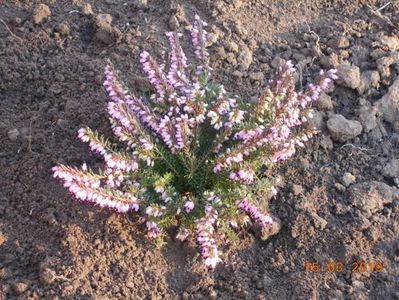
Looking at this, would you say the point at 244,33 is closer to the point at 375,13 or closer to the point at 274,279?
the point at 375,13

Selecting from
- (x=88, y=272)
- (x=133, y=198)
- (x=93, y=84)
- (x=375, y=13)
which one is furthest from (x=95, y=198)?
(x=375, y=13)

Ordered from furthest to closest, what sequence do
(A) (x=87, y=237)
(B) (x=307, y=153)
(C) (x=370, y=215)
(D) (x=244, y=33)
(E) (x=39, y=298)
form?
1. (D) (x=244, y=33)
2. (B) (x=307, y=153)
3. (C) (x=370, y=215)
4. (A) (x=87, y=237)
5. (E) (x=39, y=298)

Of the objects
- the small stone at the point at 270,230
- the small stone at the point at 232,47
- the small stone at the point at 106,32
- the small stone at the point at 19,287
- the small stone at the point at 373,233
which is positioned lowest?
the small stone at the point at 19,287

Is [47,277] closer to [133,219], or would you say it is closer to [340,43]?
[133,219]

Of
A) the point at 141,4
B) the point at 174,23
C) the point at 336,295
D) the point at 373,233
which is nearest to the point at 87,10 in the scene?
the point at 141,4

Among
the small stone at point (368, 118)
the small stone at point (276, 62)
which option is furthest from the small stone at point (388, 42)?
the small stone at point (276, 62)
